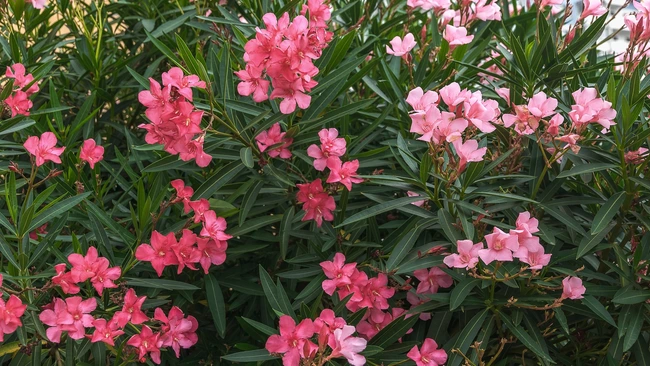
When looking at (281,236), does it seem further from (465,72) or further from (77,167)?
(465,72)

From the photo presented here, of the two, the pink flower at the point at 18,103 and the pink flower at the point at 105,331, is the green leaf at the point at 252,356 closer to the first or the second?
the pink flower at the point at 105,331

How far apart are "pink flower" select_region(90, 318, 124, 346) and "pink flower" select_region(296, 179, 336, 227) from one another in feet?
1.35

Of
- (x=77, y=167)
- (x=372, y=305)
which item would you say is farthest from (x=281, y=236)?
(x=77, y=167)

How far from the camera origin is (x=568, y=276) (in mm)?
1430

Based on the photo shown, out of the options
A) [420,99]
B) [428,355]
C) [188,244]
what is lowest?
[428,355]

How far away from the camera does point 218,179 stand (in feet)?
4.95

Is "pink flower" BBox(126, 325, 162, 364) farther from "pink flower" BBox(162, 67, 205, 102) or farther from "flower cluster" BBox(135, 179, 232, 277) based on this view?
"pink flower" BBox(162, 67, 205, 102)

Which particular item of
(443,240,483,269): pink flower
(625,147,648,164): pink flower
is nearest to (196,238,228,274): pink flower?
(443,240,483,269): pink flower

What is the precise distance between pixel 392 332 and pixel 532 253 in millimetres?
312

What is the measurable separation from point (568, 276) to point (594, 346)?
0.29 meters

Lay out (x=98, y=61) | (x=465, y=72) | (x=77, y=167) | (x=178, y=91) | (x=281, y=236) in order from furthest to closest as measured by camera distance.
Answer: (x=98, y=61)
(x=465, y=72)
(x=77, y=167)
(x=281, y=236)
(x=178, y=91)

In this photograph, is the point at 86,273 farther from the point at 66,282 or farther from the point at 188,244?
the point at 188,244

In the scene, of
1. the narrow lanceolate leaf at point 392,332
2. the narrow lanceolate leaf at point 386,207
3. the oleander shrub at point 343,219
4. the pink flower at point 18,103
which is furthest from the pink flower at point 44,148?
the narrow lanceolate leaf at point 392,332

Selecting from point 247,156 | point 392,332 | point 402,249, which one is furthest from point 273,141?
point 392,332
